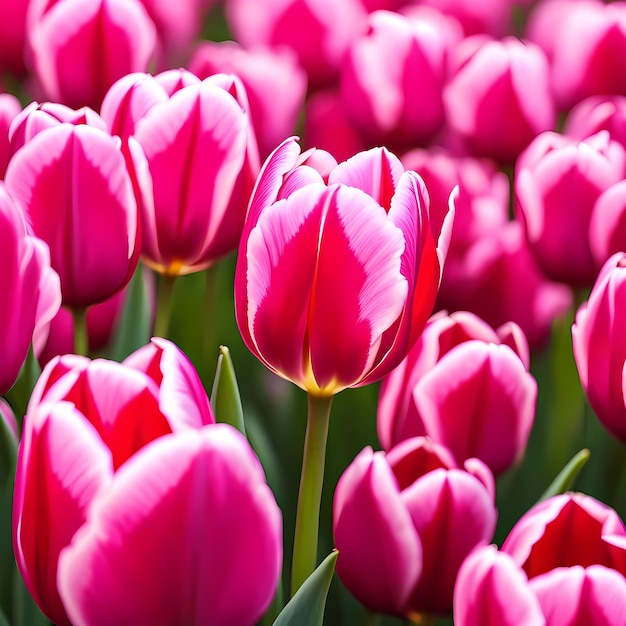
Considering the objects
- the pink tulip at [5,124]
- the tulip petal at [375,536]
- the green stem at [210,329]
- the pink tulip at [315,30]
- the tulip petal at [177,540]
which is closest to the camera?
the tulip petal at [177,540]

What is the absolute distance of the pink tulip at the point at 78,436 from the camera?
335 millimetres

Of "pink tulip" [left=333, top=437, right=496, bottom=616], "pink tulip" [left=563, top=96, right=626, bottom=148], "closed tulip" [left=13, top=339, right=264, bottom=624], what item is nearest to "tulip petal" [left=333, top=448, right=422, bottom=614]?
"pink tulip" [left=333, top=437, right=496, bottom=616]

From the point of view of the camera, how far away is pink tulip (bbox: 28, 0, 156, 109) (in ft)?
2.29

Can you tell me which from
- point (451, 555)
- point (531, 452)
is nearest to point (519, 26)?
point (531, 452)

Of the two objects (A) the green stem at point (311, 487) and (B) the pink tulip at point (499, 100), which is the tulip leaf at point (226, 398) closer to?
(A) the green stem at point (311, 487)

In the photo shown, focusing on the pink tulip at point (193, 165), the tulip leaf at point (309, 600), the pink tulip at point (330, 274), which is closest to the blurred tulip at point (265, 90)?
the pink tulip at point (193, 165)

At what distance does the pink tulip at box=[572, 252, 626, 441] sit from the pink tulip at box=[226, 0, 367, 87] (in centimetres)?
48

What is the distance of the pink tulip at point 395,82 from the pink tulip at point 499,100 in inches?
0.7

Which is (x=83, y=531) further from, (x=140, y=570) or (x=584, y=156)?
(x=584, y=156)

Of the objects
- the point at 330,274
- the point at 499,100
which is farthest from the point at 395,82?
the point at 330,274

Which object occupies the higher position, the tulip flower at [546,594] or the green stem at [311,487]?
the tulip flower at [546,594]

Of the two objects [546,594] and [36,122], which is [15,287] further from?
[546,594]

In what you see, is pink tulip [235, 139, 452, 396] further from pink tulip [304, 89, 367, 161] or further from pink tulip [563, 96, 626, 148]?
pink tulip [304, 89, 367, 161]

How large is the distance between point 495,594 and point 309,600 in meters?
0.08
